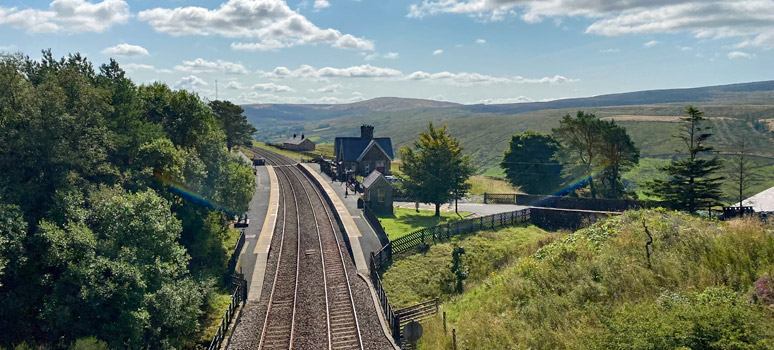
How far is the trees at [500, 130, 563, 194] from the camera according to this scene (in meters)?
59.9

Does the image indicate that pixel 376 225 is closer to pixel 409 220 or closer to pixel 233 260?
pixel 409 220

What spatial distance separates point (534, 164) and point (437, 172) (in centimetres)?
2126

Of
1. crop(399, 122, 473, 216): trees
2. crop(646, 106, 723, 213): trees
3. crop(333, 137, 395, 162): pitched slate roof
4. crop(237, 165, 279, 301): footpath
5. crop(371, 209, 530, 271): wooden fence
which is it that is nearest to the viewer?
crop(237, 165, 279, 301): footpath

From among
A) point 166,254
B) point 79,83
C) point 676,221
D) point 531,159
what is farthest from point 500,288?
point 531,159

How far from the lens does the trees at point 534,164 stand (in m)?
59.9

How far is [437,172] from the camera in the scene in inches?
1790

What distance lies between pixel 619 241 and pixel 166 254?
21.1m

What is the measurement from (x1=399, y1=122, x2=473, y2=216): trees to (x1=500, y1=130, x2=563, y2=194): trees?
17.5 meters

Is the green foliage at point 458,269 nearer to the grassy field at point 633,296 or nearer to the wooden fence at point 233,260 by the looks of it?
the grassy field at point 633,296

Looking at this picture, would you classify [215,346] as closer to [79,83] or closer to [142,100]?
[79,83]

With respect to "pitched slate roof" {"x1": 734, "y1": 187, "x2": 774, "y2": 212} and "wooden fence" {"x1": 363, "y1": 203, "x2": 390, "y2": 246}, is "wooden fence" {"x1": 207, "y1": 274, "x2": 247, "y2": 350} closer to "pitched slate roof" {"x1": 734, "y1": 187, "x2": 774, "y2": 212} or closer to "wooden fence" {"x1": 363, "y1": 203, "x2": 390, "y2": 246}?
"wooden fence" {"x1": 363, "y1": 203, "x2": 390, "y2": 246}

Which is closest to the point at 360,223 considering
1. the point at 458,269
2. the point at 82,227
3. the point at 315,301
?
the point at 458,269

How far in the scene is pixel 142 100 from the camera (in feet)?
113

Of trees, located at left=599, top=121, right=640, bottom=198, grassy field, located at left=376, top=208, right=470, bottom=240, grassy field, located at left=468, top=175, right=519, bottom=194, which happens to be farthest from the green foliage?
grassy field, located at left=468, top=175, right=519, bottom=194
